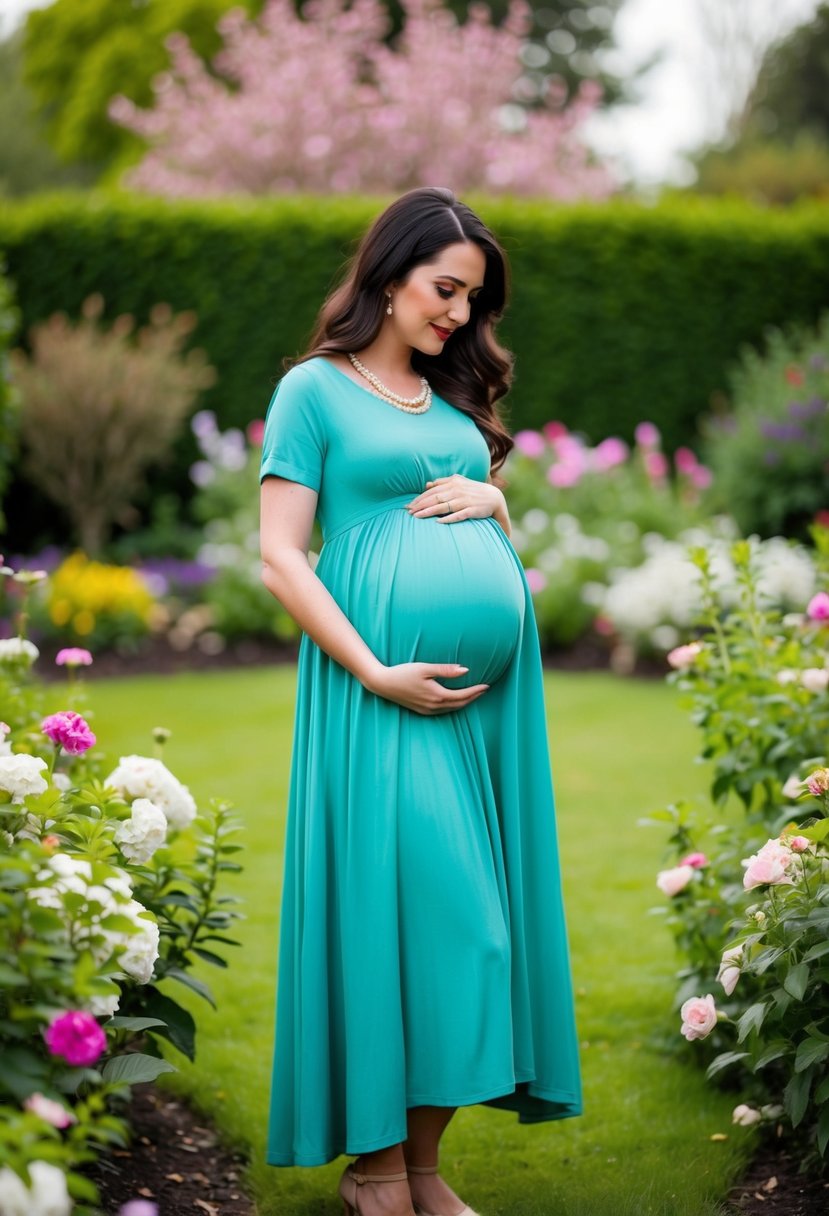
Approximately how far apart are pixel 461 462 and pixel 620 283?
→ 871 centimetres

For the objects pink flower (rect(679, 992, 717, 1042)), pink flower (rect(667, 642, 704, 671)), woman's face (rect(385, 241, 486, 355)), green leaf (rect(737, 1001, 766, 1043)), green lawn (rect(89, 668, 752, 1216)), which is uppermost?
woman's face (rect(385, 241, 486, 355))

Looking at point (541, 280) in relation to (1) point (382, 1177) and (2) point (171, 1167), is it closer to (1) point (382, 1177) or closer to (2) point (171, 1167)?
(2) point (171, 1167)

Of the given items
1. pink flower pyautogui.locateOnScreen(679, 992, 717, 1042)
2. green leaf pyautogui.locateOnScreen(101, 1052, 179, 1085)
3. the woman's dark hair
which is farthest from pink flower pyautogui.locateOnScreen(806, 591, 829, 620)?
green leaf pyautogui.locateOnScreen(101, 1052, 179, 1085)

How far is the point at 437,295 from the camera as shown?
2412 millimetres

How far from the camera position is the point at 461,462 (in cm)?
252

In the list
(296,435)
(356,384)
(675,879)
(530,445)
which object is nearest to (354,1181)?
(675,879)

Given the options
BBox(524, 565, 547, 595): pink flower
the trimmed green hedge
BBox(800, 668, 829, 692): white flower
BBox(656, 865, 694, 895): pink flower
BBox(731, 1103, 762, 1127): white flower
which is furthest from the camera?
the trimmed green hedge

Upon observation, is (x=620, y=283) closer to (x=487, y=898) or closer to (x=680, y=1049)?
(x=680, y=1049)

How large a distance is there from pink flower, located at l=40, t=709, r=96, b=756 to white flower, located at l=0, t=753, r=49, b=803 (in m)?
0.30

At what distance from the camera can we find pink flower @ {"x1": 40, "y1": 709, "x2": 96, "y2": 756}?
2453 mm

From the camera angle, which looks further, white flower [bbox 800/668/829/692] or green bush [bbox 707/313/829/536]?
green bush [bbox 707/313/829/536]

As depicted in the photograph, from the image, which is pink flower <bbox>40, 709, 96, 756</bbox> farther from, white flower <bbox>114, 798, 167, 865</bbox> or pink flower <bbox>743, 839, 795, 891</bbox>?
pink flower <bbox>743, 839, 795, 891</bbox>

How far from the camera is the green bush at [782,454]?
8711 mm

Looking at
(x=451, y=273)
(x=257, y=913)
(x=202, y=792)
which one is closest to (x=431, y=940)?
(x=451, y=273)
